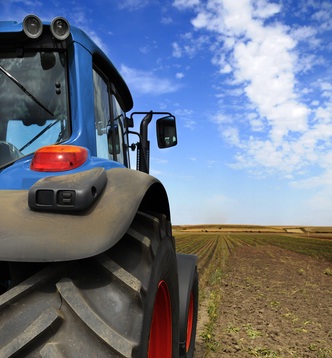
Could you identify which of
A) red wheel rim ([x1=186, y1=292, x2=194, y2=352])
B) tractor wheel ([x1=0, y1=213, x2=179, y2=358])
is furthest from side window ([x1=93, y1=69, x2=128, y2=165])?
red wheel rim ([x1=186, y1=292, x2=194, y2=352])

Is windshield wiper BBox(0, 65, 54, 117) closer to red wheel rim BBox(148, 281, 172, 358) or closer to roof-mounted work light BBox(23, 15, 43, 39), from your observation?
roof-mounted work light BBox(23, 15, 43, 39)

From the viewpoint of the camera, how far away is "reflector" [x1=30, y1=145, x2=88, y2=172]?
154cm

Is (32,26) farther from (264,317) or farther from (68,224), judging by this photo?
(264,317)

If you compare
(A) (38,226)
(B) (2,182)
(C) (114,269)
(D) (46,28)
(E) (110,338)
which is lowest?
(E) (110,338)

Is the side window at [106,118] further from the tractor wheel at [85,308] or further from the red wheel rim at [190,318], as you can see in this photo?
the red wheel rim at [190,318]

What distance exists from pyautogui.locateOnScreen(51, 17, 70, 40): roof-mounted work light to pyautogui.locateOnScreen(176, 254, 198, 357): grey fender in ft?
6.39

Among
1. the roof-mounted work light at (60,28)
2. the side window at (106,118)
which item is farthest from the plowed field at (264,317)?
the roof-mounted work light at (60,28)

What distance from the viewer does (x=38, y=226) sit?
1211mm

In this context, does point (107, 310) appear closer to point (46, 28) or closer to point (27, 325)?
point (27, 325)

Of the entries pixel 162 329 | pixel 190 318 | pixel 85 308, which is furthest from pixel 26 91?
pixel 190 318

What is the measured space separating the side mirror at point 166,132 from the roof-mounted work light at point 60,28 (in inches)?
68.3

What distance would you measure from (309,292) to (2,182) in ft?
25.5

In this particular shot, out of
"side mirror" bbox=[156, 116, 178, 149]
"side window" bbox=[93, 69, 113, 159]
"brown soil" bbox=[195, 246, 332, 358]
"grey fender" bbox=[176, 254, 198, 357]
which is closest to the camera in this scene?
"side window" bbox=[93, 69, 113, 159]

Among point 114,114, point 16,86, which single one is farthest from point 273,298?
point 16,86
